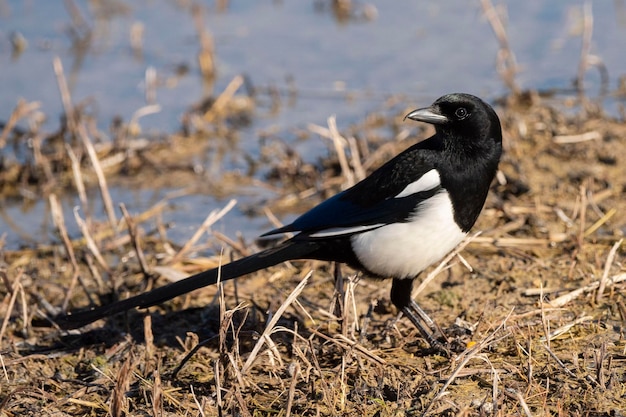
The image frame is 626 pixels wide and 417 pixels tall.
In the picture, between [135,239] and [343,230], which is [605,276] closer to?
[343,230]

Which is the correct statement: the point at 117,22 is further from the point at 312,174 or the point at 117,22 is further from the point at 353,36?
the point at 312,174

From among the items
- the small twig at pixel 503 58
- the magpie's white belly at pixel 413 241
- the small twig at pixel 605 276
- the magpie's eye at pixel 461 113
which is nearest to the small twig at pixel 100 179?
the magpie's white belly at pixel 413 241

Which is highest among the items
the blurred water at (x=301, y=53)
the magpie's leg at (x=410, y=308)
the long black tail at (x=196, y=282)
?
the long black tail at (x=196, y=282)

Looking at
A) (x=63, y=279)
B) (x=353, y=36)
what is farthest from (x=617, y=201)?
(x=353, y=36)

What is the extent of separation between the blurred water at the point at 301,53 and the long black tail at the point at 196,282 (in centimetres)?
221

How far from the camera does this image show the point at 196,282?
3729mm

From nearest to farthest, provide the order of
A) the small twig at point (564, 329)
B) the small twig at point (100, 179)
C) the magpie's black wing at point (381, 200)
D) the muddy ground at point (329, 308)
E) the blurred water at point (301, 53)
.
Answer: the muddy ground at point (329, 308) < the small twig at point (564, 329) < the magpie's black wing at point (381, 200) < the small twig at point (100, 179) < the blurred water at point (301, 53)

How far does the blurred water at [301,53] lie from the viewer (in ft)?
23.0

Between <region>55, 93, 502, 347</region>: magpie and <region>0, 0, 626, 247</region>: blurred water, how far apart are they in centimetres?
232

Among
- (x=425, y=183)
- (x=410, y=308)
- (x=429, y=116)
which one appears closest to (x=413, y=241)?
(x=425, y=183)

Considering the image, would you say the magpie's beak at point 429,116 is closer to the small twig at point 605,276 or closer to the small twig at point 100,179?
the small twig at point 605,276

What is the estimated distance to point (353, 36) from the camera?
324 inches

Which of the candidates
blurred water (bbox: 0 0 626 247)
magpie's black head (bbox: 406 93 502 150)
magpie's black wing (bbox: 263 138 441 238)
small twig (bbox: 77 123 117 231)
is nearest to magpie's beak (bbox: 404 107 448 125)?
magpie's black head (bbox: 406 93 502 150)

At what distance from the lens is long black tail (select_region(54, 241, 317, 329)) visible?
369cm
